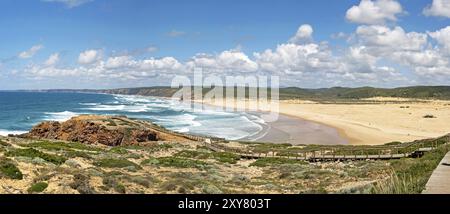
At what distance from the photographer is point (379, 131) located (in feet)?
216

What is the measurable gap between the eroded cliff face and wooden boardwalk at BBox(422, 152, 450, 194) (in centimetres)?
3410

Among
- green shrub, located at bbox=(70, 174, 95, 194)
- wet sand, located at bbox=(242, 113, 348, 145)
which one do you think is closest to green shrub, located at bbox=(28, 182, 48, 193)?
green shrub, located at bbox=(70, 174, 95, 194)

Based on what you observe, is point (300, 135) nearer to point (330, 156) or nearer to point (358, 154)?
point (358, 154)

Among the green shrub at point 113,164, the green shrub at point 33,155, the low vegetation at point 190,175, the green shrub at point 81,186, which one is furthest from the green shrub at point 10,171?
the green shrub at point 113,164

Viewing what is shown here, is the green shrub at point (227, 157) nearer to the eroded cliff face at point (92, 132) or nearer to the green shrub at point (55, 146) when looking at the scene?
the green shrub at point (55, 146)

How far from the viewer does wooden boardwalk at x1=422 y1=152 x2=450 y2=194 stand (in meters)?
8.80

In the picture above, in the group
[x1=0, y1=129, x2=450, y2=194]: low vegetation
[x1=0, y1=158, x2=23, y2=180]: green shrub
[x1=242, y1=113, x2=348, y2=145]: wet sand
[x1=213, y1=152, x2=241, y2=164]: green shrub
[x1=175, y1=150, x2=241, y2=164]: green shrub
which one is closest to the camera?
[x1=0, y1=129, x2=450, y2=194]: low vegetation

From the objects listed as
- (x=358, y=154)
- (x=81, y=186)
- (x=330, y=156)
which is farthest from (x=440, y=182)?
(x=358, y=154)

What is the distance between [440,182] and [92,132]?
36.5 meters

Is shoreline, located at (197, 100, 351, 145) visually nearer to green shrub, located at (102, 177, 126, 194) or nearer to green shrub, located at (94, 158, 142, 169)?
green shrub, located at (94, 158, 142, 169)

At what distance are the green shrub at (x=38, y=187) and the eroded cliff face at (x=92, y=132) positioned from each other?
27.3 metres

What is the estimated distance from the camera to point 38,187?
14133mm
